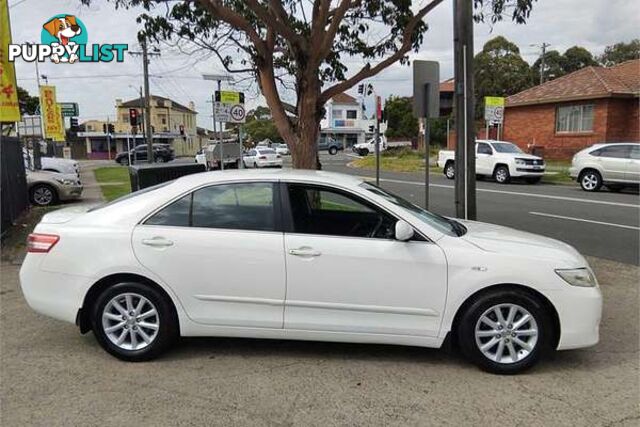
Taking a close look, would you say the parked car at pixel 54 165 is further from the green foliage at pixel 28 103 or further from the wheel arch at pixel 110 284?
the green foliage at pixel 28 103

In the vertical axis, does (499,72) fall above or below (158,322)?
above

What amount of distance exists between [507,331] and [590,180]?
16.5 meters

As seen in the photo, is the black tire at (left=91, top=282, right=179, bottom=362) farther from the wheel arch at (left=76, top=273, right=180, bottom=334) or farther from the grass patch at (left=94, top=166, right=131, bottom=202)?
the grass patch at (left=94, top=166, right=131, bottom=202)

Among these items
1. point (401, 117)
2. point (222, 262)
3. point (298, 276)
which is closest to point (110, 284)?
point (222, 262)

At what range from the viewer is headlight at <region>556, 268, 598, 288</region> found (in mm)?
4207

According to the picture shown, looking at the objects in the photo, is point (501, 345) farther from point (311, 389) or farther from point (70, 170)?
point (70, 170)

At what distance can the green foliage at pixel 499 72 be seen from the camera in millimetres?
55719

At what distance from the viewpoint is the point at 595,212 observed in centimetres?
1344

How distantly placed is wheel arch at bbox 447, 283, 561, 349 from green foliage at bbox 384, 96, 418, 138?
6131 cm

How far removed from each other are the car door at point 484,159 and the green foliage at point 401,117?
41.5m

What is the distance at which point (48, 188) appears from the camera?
586 inches

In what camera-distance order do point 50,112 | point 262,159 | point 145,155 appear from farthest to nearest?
point 145,155 → point 262,159 → point 50,112

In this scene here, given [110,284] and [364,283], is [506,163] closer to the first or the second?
[364,283]

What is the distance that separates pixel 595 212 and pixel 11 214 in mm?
12577
